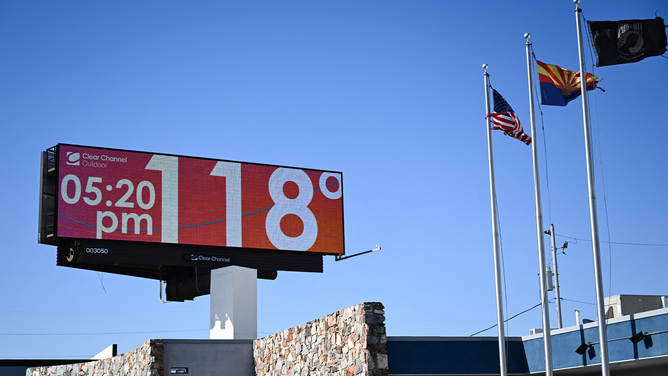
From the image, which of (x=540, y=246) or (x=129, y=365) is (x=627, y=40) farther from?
(x=129, y=365)

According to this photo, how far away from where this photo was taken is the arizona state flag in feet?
64.3

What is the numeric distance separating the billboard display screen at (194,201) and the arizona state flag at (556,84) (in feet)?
41.1

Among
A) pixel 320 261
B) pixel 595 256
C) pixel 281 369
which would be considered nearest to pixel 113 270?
pixel 320 261

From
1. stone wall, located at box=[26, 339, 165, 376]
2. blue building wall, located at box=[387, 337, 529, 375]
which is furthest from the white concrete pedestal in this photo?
blue building wall, located at box=[387, 337, 529, 375]

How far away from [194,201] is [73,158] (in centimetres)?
411

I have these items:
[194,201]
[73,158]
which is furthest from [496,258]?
[73,158]

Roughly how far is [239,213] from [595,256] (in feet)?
48.5

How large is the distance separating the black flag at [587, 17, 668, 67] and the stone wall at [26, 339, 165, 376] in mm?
12264

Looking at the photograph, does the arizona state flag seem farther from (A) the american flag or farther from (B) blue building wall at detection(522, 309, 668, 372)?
(B) blue building wall at detection(522, 309, 668, 372)

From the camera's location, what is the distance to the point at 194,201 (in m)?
28.8

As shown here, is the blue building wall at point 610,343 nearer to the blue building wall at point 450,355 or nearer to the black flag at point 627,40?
the blue building wall at point 450,355

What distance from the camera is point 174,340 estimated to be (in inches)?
845

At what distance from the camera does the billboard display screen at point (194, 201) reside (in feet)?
89.0

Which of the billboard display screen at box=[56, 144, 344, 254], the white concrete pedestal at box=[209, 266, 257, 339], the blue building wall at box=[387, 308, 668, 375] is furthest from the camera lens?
the billboard display screen at box=[56, 144, 344, 254]
